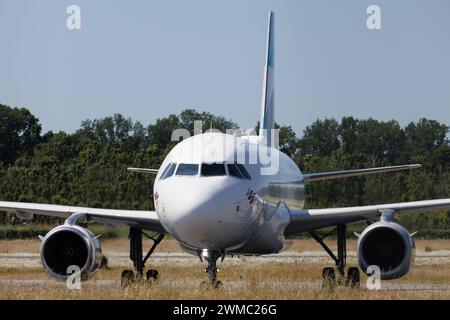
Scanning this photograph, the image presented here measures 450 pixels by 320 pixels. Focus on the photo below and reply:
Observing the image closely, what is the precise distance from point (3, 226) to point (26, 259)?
629 centimetres

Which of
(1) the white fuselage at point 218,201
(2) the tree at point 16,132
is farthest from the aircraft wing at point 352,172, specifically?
(2) the tree at point 16,132

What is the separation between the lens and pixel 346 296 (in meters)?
15.4

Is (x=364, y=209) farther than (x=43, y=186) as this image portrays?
No

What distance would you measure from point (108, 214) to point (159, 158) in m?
33.6

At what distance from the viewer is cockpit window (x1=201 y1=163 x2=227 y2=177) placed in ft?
56.7

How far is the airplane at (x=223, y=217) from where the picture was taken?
1692cm

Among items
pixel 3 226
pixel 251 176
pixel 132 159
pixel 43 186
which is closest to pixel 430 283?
pixel 251 176

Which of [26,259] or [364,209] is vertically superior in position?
[364,209]

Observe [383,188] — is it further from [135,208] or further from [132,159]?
[132,159]

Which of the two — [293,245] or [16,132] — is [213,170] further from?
[16,132]

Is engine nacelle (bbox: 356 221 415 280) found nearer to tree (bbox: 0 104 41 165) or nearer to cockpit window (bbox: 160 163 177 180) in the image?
cockpit window (bbox: 160 163 177 180)

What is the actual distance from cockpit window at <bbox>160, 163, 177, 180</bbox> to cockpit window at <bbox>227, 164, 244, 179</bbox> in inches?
37.9

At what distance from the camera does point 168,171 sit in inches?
700

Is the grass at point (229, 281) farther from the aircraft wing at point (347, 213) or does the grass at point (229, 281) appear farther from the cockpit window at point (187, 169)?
the cockpit window at point (187, 169)
